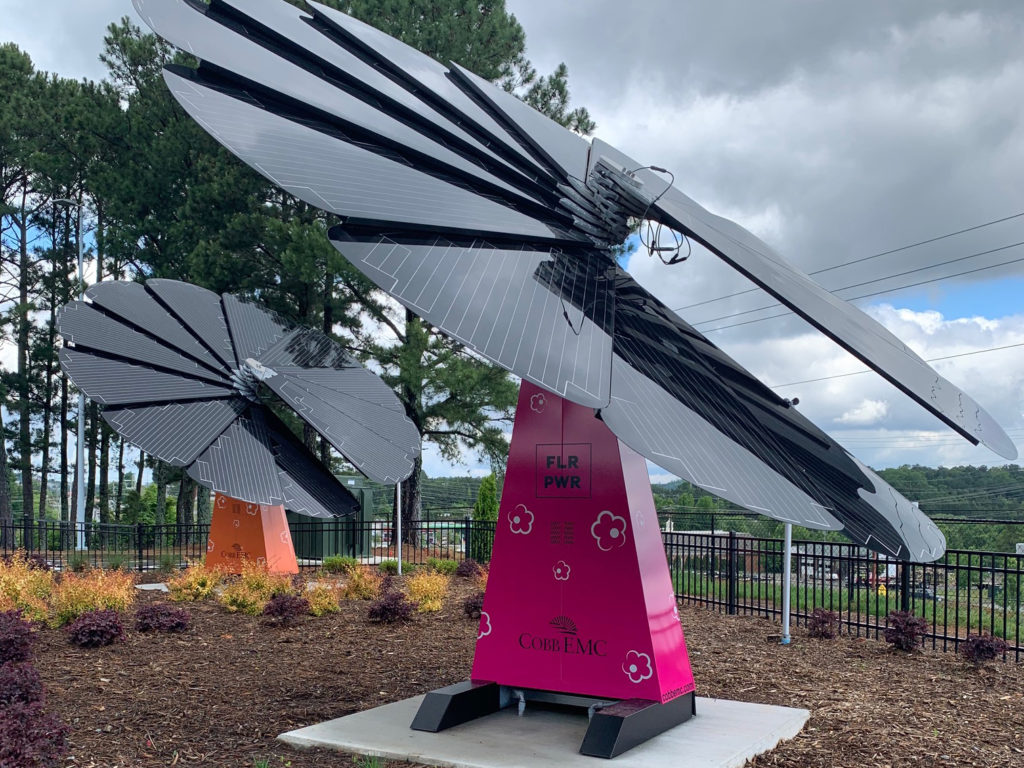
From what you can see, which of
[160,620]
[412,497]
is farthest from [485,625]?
[412,497]

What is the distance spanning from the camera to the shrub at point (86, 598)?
10703 millimetres

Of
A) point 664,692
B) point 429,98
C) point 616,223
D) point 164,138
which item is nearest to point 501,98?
point 429,98

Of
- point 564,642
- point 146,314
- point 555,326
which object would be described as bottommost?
point 564,642

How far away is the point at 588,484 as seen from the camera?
6.36 m

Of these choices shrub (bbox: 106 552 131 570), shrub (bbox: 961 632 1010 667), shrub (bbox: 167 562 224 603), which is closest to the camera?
shrub (bbox: 961 632 1010 667)

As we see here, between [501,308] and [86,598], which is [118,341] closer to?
[86,598]

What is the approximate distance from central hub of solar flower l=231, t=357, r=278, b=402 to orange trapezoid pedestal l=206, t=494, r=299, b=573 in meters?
1.80

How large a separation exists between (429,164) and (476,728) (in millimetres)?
3919

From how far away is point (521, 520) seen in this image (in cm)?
661

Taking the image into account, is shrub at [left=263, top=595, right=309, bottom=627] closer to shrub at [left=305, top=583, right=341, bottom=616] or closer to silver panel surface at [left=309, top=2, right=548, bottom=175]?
shrub at [left=305, top=583, right=341, bottom=616]

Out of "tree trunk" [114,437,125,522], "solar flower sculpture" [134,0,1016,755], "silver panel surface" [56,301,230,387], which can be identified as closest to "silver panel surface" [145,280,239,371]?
"silver panel surface" [56,301,230,387]

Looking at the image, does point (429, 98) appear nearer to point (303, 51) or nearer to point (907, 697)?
point (303, 51)

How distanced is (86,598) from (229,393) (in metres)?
4.86

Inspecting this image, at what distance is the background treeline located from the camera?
1062 inches
